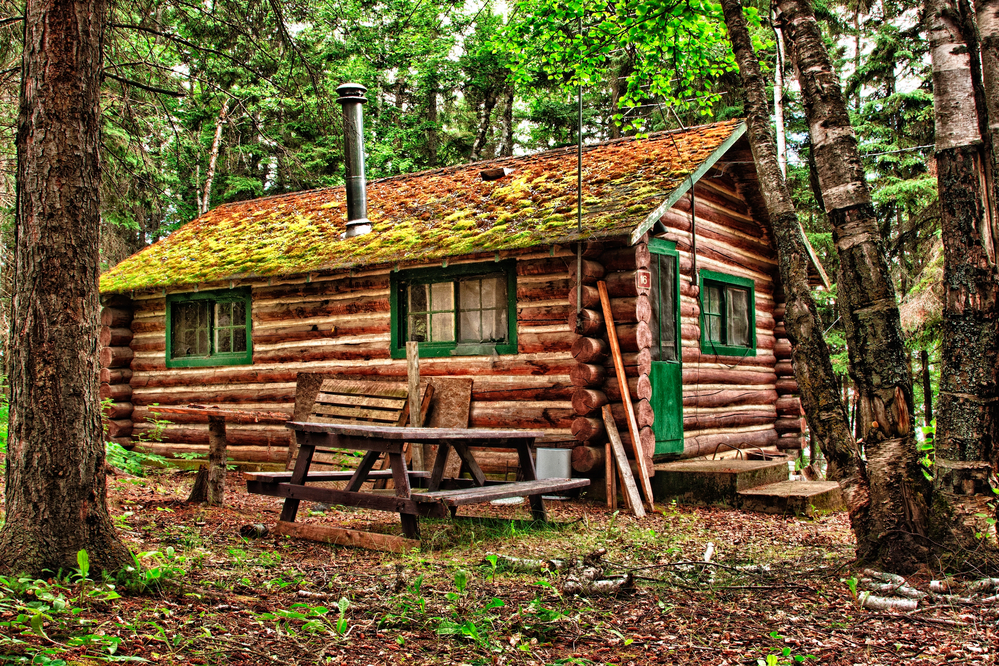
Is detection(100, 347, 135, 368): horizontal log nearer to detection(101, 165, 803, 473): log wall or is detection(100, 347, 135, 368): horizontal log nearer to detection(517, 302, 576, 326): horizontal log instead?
detection(101, 165, 803, 473): log wall

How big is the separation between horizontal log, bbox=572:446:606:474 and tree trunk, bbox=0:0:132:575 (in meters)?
5.31

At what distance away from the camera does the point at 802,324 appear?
611 cm

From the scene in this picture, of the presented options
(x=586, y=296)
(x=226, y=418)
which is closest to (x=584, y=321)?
(x=586, y=296)

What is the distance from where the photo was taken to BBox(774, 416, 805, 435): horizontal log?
A: 1330 cm

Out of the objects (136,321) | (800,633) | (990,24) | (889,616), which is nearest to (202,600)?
(800,633)

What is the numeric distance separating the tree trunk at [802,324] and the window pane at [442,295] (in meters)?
4.86

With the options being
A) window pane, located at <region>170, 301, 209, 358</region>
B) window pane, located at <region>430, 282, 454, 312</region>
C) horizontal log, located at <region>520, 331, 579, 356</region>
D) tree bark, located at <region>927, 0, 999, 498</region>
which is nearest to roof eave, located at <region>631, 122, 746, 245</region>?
horizontal log, located at <region>520, 331, 579, 356</region>

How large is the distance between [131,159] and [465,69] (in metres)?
10.9

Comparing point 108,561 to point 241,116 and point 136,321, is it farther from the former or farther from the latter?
point 241,116

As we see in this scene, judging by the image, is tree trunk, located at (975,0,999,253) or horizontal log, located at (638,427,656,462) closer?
tree trunk, located at (975,0,999,253)

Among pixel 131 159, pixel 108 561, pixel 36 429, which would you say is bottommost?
pixel 108 561

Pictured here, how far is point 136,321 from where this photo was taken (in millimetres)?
13438

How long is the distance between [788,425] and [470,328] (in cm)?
601

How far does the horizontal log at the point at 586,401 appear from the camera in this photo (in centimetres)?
908
